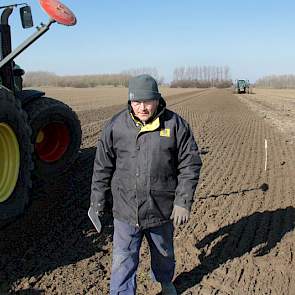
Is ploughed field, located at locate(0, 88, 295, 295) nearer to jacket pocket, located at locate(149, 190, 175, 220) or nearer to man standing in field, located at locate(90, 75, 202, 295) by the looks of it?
man standing in field, located at locate(90, 75, 202, 295)

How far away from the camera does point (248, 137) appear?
11.9 metres

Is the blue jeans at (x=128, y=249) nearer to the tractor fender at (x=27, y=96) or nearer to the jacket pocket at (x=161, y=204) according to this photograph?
the jacket pocket at (x=161, y=204)

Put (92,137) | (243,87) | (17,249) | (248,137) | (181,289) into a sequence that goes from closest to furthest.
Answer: (181,289)
(17,249)
(92,137)
(248,137)
(243,87)

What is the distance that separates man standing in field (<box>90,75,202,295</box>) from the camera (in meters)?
2.99

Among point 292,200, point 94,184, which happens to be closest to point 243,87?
point 292,200

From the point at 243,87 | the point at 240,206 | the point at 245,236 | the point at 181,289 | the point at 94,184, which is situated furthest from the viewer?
the point at 243,87

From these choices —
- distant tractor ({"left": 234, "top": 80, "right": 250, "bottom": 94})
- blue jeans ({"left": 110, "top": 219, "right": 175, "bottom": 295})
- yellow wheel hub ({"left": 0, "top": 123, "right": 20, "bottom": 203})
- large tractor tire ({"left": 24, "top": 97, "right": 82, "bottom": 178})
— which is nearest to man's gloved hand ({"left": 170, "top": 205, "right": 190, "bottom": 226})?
blue jeans ({"left": 110, "top": 219, "right": 175, "bottom": 295})

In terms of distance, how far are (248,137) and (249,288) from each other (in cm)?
859

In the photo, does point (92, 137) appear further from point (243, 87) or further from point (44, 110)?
point (243, 87)

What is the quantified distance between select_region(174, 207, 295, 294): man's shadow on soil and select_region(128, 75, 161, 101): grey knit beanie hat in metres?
1.59

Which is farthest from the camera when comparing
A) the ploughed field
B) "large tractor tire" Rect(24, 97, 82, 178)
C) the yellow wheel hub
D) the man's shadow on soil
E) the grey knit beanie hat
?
"large tractor tire" Rect(24, 97, 82, 178)

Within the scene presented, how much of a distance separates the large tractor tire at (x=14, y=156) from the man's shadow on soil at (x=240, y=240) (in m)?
1.64

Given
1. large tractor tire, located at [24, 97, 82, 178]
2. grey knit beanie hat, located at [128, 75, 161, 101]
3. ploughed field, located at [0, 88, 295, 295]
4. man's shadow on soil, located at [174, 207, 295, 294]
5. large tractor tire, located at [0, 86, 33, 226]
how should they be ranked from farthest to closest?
large tractor tire, located at [24, 97, 82, 178], large tractor tire, located at [0, 86, 33, 226], man's shadow on soil, located at [174, 207, 295, 294], ploughed field, located at [0, 88, 295, 295], grey knit beanie hat, located at [128, 75, 161, 101]

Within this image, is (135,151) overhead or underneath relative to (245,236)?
overhead
